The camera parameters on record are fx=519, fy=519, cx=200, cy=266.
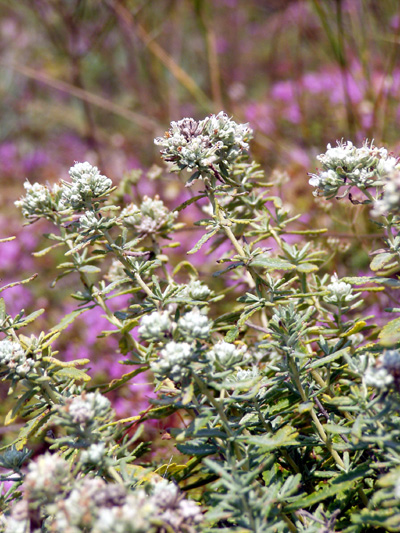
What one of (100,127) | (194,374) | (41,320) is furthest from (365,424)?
(100,127)

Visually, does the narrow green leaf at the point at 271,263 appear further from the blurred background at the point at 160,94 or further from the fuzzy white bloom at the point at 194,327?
the blurred background at the point at 160,94

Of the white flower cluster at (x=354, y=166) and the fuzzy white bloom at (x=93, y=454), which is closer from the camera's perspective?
the fuzzy white bloom at (x=93, y=454)

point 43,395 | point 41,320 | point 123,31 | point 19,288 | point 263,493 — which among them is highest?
point 123,31

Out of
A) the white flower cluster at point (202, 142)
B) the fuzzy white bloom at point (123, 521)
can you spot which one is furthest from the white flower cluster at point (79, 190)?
the fuzzy white bloom at point (123, 521)

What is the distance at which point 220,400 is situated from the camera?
1.14 metres

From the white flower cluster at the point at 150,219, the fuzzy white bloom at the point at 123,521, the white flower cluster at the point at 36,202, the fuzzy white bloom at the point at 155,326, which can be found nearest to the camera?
the fuzzy white bloom at the point at 123,521

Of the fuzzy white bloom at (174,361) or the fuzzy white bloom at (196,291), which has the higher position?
the fuzzy white bloom at (196,291)

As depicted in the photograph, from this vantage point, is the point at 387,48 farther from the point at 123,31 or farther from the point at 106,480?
the point at 106,480

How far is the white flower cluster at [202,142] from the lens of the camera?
1.28 m

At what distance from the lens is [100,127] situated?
6203 millimetres

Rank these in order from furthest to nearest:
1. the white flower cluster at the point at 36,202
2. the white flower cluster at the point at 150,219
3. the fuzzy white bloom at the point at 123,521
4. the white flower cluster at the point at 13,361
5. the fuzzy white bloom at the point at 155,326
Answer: the white flower cluster at the point at 150,219
the white flower cluster at the point at 36,202
the white flower cluster at the point at 13,361
the fuzzy white bloom at the point at 155,326
the fuzzy white bloom at the point at 123,521

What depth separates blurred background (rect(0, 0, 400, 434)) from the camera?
11.2 ft

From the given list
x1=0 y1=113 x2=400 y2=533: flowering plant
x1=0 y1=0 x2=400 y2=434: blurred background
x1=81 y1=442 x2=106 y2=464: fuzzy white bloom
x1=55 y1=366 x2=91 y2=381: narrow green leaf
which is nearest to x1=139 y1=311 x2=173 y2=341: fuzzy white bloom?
x1=0 y1=113 x2=400 y2=533: flowering plant

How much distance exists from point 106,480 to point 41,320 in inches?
93.7
